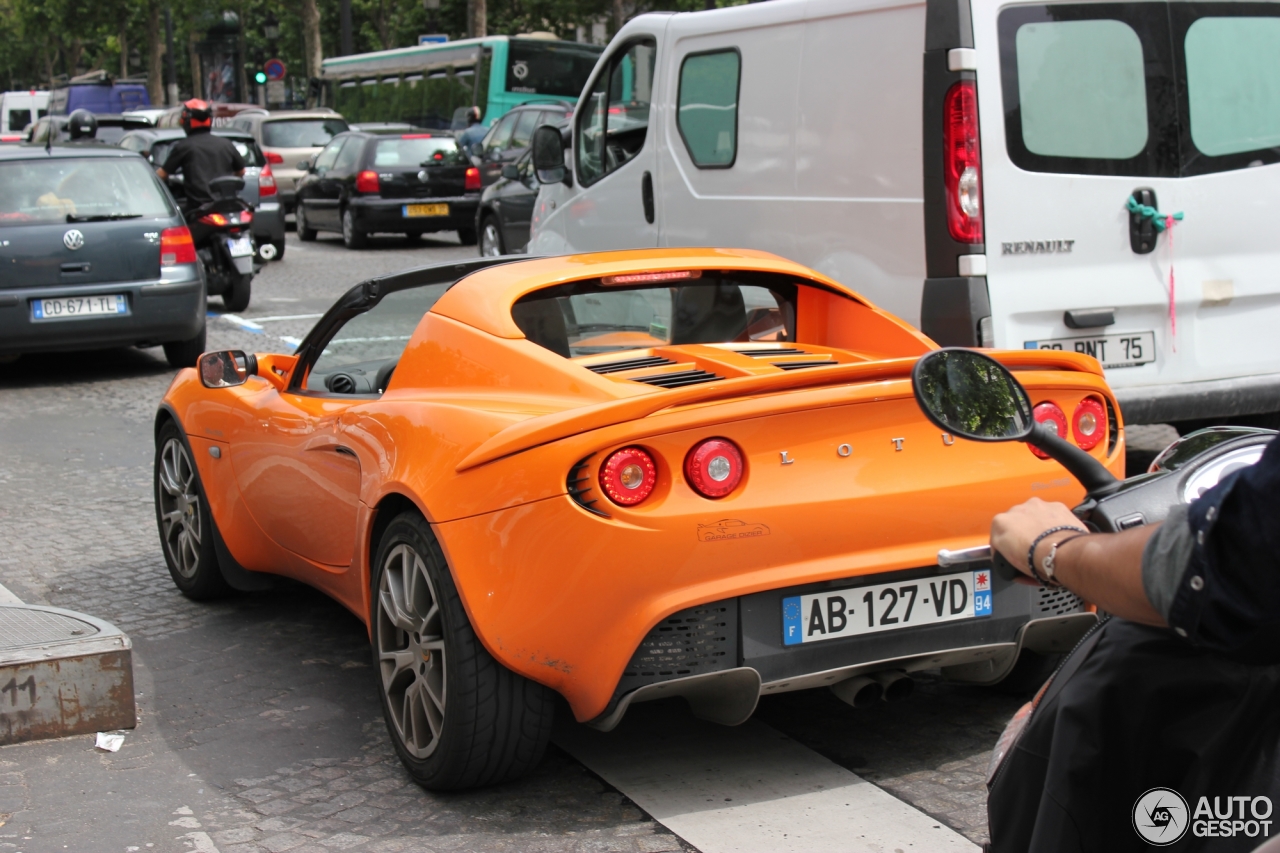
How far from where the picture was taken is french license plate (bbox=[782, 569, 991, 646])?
3.46 m

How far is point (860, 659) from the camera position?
353 cm

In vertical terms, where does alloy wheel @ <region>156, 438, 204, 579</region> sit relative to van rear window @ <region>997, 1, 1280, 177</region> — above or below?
below

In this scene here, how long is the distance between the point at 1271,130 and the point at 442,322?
3822 millimetres

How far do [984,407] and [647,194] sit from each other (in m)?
6.31

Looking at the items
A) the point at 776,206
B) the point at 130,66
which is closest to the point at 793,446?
the point at 776,206

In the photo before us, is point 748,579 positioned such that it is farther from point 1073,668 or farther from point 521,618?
point 1073,668

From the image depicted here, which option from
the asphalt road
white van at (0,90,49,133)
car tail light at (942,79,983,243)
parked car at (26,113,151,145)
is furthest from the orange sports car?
white van at (0,90,49,133)

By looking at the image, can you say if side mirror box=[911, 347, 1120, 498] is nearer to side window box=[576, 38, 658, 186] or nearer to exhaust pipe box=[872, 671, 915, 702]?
exhaust pipe box=[872, 671, 915, 702]

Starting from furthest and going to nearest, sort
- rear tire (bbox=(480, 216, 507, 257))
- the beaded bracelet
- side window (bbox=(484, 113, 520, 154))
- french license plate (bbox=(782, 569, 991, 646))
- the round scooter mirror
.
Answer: side window (bbox=(484, 113, 520, 154)) < rear tire (bbox=(480, 216, 507, 257)) < french license plate (bbox=(782, 569, 991, 646)) < the round scooter mirror < the beaded bracelet

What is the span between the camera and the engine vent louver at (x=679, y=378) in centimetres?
391

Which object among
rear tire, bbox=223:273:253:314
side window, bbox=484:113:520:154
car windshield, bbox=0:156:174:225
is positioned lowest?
rear tire, bbox=223:273:253:314

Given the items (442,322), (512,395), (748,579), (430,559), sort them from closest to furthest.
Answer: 1. (748,579)
2. (430,559)
3. (512,395)
4. (442,322)

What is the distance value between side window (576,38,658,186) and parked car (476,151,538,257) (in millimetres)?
7354

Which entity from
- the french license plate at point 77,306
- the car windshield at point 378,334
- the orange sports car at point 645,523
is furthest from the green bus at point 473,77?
the orange sports car at point 645,523
